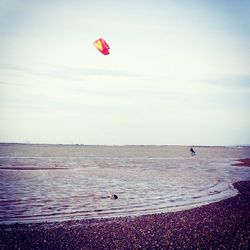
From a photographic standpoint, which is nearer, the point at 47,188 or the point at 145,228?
the point at 145,228

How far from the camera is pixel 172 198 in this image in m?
24.8

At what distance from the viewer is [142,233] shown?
13789 millimetres

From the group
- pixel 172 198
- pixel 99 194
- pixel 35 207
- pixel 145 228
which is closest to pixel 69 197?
pixel 99 194

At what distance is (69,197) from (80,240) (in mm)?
12208

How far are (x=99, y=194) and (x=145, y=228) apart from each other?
1216cm

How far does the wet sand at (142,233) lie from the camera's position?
12203 millimetres

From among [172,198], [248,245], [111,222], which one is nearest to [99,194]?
[172,198]

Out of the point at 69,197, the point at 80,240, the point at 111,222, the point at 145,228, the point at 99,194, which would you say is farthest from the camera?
the point at 99,194

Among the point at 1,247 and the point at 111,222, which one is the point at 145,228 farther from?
the point at 1,247

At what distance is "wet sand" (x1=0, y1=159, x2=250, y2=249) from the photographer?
12203 mm

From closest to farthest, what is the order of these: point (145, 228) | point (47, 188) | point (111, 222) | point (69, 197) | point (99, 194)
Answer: point (145, 228) → point (111, 222) → point (69, 197) → point (99, 194) → point (47, 188)

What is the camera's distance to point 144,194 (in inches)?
1045

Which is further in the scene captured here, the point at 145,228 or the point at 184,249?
the point at 145,228

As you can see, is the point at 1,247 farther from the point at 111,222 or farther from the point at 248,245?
the point at 248,245
